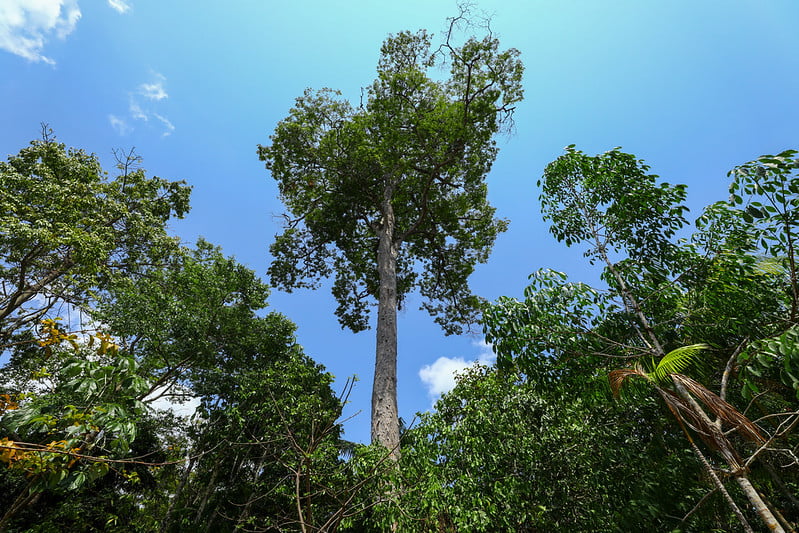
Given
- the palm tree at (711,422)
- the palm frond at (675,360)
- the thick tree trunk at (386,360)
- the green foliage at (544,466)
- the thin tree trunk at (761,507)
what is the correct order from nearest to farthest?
Result: 1. the thin tree trunk at (761,507)
2. the palm tree at (711,422)
3. the palm frond at (675,360)
4. the green foliage at (544,466)
5. the thick tree trunk at (386,360)

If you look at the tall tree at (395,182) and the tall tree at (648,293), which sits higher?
the tall tree at (395,182)

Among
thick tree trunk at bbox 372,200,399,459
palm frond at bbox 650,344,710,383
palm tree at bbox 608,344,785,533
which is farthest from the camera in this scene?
thick tree trunk at bbox 372,200,399,459

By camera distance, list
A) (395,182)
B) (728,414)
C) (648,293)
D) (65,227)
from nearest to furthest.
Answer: (728,414) < (648,293) < (65,227) < (395,182)

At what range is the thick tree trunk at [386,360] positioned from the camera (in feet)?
19.9

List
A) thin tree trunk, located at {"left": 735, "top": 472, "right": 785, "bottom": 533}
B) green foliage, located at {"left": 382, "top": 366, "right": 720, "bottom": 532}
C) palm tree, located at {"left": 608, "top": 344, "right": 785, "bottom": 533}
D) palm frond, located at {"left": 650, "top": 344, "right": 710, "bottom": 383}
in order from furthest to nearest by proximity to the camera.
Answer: green foliage, located at {"left": 382, "top": 366, "right": 720, "bottom": 532} < palm frond, located at {"left": 650, "top": 344, "right": 710, "bottom": 383} < palm tree, located at {"left": 608, "top": 344, "right": 785, "bottom": 533} < thin tree trunk, located at {"left": 735, "top": 472, "right": 785, "bottom": 533}

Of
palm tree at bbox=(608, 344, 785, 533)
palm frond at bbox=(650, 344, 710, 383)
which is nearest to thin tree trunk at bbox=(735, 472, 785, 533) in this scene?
palm tree at bbox=(608, 344, 785, 533)

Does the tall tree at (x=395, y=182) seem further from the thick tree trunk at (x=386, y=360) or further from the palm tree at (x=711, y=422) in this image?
the palm tree at (x=711, y=422)

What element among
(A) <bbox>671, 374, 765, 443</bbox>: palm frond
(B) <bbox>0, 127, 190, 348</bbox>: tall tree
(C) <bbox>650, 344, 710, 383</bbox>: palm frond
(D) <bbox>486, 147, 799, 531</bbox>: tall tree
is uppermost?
(B) <bbox>0, 127, 190, 348</bbox>: tall tree

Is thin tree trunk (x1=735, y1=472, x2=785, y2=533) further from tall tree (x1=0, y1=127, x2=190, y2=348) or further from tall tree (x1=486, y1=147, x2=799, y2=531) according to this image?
tall tree (x1=0, y1=127, x2=190, y2=348)

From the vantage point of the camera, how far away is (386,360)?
23.4 ft

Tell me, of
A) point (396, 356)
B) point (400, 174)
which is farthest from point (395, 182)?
point (396, 356)

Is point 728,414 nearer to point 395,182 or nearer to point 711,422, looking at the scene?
point 711,422

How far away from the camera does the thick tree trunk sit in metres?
6.08

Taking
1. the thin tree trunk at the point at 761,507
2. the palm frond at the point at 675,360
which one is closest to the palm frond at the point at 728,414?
the palm frond at the point at 675,360
